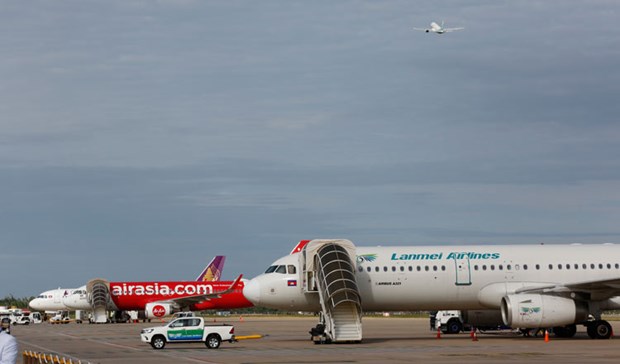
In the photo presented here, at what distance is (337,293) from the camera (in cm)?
4300

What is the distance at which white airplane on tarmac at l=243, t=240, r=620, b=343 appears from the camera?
4412 cm

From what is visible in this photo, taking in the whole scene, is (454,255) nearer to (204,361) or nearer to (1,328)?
(204,361)

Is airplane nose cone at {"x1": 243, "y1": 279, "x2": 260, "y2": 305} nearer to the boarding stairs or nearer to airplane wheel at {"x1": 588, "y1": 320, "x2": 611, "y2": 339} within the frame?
the boarding stairs

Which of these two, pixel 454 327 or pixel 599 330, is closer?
pixel 599 330

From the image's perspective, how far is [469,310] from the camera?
48.8 m

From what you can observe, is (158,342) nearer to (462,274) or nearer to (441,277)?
(441,277)

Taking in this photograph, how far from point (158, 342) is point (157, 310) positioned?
166 feet

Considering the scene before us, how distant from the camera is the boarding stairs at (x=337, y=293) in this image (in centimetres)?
4275

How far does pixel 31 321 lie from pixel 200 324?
238 ft

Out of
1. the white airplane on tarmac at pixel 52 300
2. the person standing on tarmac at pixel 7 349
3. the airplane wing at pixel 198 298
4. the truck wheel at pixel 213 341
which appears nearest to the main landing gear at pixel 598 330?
the truck wheel at pixel 213 341

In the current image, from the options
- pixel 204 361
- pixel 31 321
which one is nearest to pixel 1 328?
pixel 204 361

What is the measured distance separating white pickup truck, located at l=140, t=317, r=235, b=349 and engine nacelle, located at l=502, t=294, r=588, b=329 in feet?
40.3

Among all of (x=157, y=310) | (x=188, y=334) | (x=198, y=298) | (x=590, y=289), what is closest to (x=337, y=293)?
(x=188, y=334)

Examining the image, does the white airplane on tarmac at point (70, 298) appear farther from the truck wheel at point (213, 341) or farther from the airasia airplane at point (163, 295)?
the truck wheel at point (213, 341)
